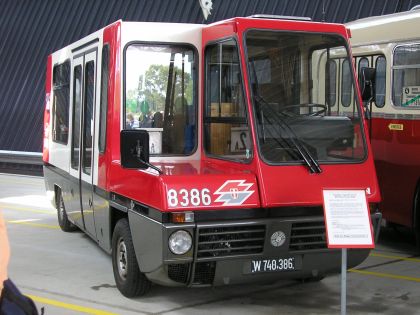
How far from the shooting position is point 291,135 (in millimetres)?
5598

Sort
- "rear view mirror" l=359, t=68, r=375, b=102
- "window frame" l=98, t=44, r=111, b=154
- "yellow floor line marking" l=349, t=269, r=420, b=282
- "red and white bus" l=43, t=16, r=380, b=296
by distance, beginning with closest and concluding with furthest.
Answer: "red and white bus" l=43, t=16, r=380, b=296, "rear view mirror" l=359, t=68, r=375, b=102, "window frame" l=98, t=44, r=111, b=154, "yellow floor line marking" l=349, t=269, r=420, b=282

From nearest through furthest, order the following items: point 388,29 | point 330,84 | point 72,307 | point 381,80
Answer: point 330,84
point 72,307
point 388,29
point 381,80

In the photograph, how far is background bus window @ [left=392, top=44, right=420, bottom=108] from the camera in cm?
801

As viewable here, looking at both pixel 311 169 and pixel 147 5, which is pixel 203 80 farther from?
pixel 147 5

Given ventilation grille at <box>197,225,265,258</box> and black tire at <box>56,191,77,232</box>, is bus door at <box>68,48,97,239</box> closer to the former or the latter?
black tire at <box>56,191,77,232</box>

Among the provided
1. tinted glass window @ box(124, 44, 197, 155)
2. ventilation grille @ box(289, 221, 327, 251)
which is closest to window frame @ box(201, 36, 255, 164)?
tinted glass window @ box(124, 44, 197, 155)

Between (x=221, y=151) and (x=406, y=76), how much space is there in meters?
3.30

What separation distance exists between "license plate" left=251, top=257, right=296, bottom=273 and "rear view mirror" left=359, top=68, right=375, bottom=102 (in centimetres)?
186

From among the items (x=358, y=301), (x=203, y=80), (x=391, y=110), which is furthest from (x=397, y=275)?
(x=203, y=80)

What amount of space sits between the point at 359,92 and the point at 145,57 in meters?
2.19

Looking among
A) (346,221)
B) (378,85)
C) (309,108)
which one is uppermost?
(378,85)

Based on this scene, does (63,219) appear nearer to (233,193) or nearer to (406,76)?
(233,193)

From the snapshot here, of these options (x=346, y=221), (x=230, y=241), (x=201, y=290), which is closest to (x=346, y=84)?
(x=346, y=221)

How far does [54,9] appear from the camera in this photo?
71.7 feet
